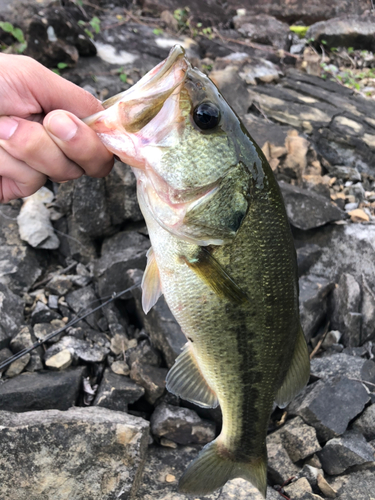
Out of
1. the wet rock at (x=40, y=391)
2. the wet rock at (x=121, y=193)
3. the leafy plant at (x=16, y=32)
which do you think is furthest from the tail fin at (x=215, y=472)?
the leafy plant at (x=16, y=32)

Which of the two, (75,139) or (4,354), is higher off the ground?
(75,139)

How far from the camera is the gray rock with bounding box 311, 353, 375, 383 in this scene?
3670mm

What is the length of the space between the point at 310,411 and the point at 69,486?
1.94 meters

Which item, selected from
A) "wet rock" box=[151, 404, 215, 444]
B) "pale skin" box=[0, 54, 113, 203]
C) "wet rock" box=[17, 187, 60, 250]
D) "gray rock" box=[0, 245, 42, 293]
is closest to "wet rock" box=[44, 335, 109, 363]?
"wet rock" box=[151, 404, 215, 444]

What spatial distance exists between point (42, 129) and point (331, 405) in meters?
3.08

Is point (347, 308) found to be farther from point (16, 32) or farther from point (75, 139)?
point (16, 32)

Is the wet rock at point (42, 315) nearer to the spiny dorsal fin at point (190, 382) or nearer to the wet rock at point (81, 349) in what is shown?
the wet rock at point (81, 349)

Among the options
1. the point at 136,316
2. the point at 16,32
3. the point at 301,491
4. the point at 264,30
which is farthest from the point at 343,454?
the point at 264,30

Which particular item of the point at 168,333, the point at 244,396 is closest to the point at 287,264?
the point at 244,396

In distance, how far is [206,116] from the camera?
5.49ft

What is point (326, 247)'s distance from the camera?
16.0 ft

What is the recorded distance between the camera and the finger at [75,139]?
1.81m

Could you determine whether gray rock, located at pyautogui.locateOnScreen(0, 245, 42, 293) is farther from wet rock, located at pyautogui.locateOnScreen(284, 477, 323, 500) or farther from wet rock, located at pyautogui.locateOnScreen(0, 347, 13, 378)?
wet rock, located at pyautogui.locateOnScreen(284, 477, 323, 500)

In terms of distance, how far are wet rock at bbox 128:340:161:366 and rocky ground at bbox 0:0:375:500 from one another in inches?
0.5
